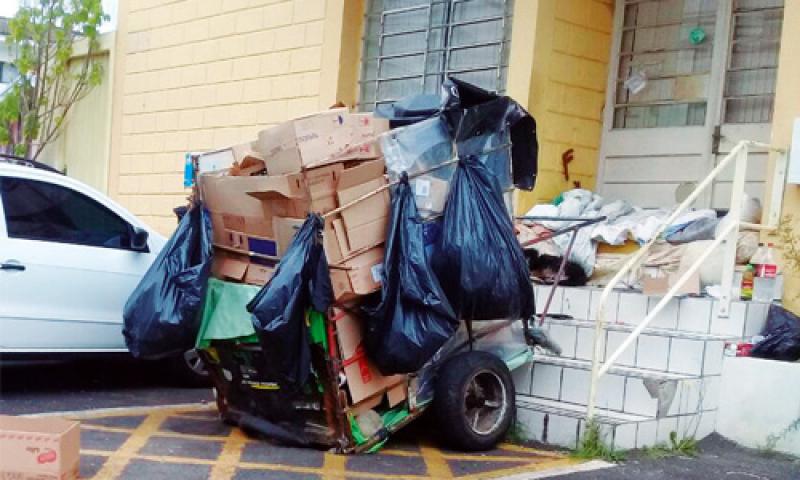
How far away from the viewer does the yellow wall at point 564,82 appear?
8367 mm

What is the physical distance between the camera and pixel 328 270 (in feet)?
17.0

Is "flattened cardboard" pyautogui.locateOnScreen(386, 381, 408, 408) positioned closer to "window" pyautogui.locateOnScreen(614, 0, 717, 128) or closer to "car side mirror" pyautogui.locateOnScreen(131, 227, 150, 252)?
"car side mirror" pyautogui.locateOnScreen(131, 227, 150, 252)

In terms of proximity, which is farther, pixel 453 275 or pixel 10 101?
pixel 10 101

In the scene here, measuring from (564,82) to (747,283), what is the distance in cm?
281

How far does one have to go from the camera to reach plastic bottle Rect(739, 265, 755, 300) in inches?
257

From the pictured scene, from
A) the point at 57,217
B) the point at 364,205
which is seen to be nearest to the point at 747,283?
the point at 364,205

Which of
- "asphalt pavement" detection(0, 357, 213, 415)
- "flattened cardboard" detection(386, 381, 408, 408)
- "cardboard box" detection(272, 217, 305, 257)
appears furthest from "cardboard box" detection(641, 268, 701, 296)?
"asphalt pavement" detection(0, 357, 213, 415)

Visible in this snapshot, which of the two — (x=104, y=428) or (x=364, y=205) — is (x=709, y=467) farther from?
(x=104, y=428)

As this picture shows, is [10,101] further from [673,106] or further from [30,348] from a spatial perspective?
[673,106]

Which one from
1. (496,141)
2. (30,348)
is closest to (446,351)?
(496,141)

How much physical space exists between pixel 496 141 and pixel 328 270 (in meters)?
1.58

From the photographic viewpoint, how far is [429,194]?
558 cm

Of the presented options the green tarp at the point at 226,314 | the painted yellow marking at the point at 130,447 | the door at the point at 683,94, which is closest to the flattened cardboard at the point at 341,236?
the green tarp at the point at 226,314

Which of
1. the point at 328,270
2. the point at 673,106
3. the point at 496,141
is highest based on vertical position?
the point at 673,106
